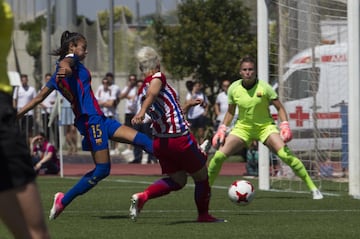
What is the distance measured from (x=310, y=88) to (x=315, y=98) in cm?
21

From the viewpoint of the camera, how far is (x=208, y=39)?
106 ft

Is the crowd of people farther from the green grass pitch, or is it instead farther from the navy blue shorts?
the green grass pitch

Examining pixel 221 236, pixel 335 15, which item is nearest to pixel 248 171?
pixel 335 15

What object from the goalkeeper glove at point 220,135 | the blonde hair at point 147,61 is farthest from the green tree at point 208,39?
the blonde hair at point 147,61

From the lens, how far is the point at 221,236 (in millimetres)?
10625

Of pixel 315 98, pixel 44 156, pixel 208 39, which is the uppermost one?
pixel 208 39

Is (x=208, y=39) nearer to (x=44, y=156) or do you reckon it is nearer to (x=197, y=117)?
(x=197, y=117)

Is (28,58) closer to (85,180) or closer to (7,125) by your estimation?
(85,180)

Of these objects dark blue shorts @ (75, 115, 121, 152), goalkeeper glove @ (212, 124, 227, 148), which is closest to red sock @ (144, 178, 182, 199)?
dark blue shorts @ (75, 115, 121, 152)

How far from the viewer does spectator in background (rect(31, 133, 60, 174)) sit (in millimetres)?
23062

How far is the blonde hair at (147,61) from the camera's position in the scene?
1202cm

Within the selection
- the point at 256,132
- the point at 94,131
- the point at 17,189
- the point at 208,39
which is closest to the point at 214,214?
the point at 94,131

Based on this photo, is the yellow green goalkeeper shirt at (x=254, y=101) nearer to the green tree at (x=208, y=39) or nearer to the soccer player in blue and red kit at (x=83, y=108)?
the soccer player in blue and red kit at (x=83, y=108)

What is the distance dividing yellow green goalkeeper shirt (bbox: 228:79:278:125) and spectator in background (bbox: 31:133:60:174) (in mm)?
7631
